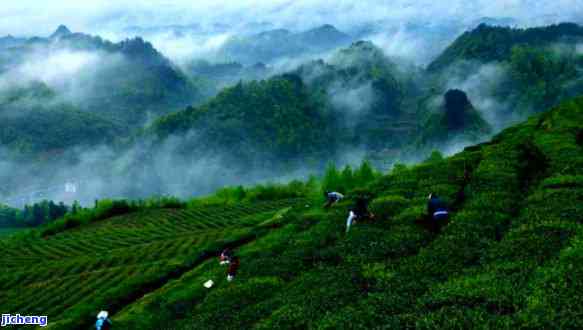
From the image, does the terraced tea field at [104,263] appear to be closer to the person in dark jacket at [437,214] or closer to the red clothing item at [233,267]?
the red clothing item at [233,267]

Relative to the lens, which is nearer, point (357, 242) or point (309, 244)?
point (357, 242)

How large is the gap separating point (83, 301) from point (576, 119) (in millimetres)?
79540

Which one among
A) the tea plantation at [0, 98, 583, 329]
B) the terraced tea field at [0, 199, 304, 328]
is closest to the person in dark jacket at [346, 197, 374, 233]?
the tea plantation at [0, 98, 583, 329]

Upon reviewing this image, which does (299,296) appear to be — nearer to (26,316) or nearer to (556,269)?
(556,269)

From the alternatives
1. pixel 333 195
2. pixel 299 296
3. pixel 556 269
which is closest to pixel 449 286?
pixel 556 269

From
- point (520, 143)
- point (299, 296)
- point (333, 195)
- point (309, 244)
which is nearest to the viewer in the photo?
point (299, 296)

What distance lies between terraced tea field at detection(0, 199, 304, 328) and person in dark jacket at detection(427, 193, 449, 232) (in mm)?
24953

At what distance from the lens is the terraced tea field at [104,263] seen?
52062 mm

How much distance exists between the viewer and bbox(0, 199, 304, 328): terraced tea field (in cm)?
5206

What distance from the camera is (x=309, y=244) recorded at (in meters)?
43.9

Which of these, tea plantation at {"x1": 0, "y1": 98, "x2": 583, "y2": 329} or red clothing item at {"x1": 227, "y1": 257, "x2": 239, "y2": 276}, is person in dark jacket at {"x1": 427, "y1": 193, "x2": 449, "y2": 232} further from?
red clothing item at {"x1": 227, "y1": 257, "x2": 239, "y2": 276}

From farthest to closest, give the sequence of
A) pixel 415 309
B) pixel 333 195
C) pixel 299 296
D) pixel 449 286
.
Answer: pixel 333 195 → pixel 299 296 → pixel 449 286 → pixel 415 309

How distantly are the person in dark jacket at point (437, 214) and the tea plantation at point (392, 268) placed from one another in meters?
0.66

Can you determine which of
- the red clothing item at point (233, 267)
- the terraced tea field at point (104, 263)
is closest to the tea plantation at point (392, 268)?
the terraced tea field at point (104, 263)
